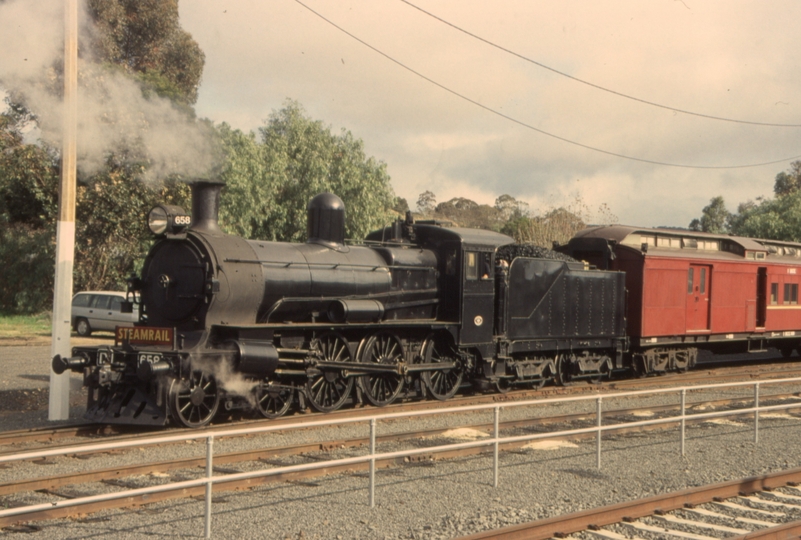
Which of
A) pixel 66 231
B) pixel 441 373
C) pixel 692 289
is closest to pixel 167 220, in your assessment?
pixel 66 231

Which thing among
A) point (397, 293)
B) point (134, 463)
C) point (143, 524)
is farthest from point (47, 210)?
point (143, 524)

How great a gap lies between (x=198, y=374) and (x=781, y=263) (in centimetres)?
1745

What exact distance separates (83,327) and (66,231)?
18.0 meters

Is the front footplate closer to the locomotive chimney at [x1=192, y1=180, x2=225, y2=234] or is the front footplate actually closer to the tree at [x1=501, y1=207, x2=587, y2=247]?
the locomotive chimney at [x1=192, y1=180, x2=225, y2=234]

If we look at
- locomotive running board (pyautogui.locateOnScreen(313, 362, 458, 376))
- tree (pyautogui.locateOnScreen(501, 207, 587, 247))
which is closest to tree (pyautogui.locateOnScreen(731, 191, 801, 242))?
tree (pyautogui.locateOnScreen(501, 207, 587, 247))

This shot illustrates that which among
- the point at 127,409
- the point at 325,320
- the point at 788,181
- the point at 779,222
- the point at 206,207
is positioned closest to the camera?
the point at 127,409

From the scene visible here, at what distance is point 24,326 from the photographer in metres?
31.5

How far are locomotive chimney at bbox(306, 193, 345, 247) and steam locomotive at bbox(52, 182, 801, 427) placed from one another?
0.02 meters

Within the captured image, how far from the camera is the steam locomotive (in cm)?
1098

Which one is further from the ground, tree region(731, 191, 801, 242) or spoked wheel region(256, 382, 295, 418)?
tree region(731, 191, 801, 242)

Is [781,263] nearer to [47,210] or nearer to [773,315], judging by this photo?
[773,315]

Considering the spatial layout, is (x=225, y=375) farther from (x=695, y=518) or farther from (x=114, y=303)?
(x=114, y=303)

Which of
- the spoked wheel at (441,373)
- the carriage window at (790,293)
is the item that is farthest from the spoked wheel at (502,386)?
the carriage window at (790,293)

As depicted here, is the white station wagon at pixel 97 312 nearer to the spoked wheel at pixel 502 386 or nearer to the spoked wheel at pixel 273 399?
the spoked wheel at pixel 502 386
